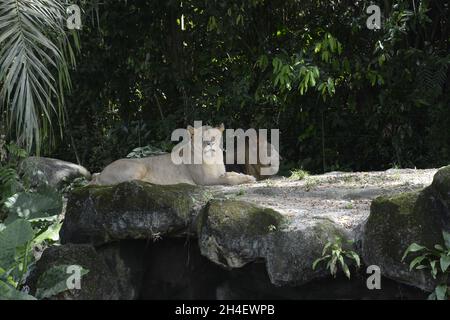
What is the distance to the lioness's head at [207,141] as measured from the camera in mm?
7809

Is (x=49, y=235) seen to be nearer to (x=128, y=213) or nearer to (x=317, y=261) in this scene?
(x=128, y=213)

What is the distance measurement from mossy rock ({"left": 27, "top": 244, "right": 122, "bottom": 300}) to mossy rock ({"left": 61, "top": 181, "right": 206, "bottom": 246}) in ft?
0.68

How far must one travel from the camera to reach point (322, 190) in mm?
6680

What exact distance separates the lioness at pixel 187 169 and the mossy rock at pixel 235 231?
243 centimetres

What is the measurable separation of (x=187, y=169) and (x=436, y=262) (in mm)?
3876

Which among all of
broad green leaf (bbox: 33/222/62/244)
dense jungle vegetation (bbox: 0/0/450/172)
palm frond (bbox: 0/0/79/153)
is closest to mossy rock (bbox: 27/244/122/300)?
broad green leaf (bbox: 33/222/62/244)

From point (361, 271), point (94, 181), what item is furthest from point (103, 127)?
point (361, 271)

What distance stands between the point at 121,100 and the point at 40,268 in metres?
5.66

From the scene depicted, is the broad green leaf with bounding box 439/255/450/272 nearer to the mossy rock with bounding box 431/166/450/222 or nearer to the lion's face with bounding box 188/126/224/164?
the mossy rock with bounding box 431/166/450/222

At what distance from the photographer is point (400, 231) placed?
4.82 metres

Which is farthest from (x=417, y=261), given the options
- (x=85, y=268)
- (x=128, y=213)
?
(x=85, y=268)

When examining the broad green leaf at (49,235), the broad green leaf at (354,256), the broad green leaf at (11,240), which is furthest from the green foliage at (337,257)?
the broad green leaf at (49,235)

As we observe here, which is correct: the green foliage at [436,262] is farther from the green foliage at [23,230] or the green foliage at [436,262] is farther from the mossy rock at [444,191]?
the green foliage at [23,230]

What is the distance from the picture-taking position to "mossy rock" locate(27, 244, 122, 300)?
5367 millimetres
